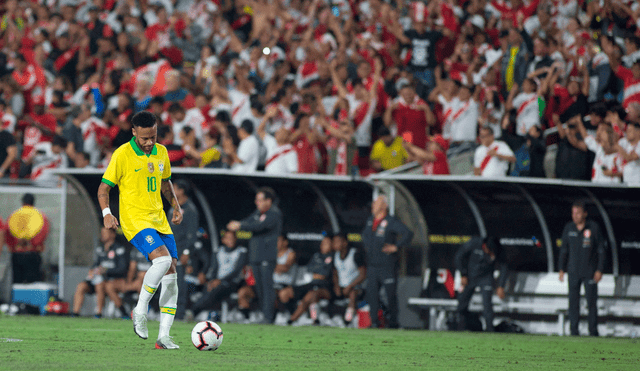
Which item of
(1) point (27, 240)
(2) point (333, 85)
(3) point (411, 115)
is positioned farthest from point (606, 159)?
(1) point (27, 240)

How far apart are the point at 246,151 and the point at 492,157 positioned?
3779mm

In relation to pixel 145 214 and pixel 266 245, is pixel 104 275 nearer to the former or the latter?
pixel 266 245

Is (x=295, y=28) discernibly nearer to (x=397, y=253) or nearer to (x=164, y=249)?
(x=397, y=253)

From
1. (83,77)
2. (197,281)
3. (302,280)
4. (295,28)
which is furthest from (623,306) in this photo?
(83,77)

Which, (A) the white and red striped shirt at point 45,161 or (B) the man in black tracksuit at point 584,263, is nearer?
(B) the man in black tracksuit at point 584,263

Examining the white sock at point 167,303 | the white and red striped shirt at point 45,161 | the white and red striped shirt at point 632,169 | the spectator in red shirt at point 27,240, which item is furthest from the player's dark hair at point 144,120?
the white and red striped shirt at point 45,161

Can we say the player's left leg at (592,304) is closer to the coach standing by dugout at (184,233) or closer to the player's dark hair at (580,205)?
the player's dark hair at (580,205)

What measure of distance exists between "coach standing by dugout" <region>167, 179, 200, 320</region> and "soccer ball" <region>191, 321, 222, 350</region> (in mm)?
5522

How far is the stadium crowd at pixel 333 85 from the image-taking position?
46.3 ft

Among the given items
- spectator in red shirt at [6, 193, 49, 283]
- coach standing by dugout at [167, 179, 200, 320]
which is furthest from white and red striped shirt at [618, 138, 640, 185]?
spectator in red shirt at [6, 193, 49, 283]

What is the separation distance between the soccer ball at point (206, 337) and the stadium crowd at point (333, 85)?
6572 millimetres

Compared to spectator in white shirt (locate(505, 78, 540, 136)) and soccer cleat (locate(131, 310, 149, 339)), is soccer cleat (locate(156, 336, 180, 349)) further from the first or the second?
spectator in white shirt (locate(505, 78, 540, 136))

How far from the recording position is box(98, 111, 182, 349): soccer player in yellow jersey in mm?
7809

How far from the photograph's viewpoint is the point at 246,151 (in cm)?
1445
